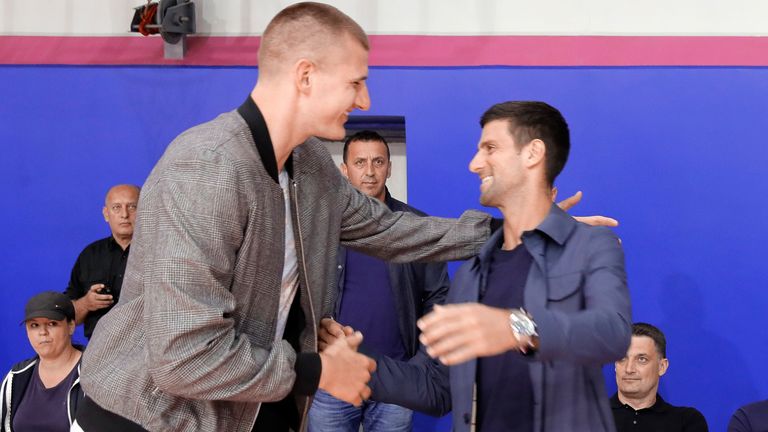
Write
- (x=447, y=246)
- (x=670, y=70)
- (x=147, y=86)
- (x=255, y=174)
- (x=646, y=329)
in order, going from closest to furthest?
(x=255, y=174), (x=447, y=246), (x=646, y=329), (x=670, y=70), (x=147, y=86)

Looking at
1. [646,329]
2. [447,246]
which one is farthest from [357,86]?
[646,329]

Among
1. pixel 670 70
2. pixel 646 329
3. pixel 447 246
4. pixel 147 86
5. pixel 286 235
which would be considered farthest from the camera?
pixel 147 86

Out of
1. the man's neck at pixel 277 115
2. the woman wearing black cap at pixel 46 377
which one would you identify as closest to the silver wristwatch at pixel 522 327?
the man's neck at pixel 277 115

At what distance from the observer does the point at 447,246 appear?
A: 10.5 ft

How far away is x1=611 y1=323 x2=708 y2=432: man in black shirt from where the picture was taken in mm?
4859

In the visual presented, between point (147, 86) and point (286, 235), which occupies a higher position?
point (147, 86)

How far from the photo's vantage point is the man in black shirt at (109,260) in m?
5.70

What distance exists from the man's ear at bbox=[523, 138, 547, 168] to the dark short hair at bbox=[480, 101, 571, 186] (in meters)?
0.01

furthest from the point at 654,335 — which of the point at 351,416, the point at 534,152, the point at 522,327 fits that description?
the point at 522,327

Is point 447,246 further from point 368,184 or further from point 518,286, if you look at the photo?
point 368,184

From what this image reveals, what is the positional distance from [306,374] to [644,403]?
9.14 ft

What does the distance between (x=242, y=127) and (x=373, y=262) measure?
2.57m

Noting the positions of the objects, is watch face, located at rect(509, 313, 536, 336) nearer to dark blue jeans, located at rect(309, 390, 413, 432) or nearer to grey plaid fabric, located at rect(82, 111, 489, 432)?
grey plaid fabric, located at rect(82, 111, 489, 432)

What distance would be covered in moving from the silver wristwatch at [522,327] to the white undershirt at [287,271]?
0.70 m
